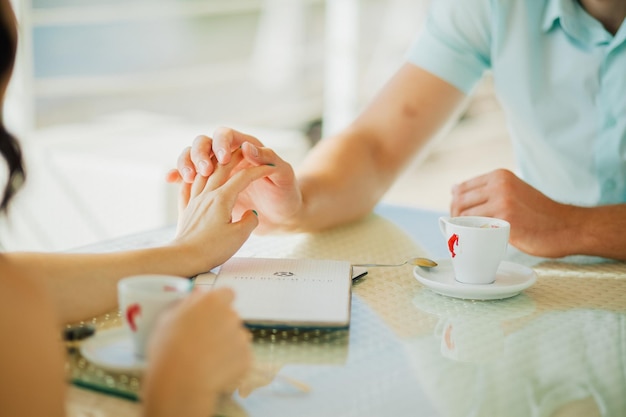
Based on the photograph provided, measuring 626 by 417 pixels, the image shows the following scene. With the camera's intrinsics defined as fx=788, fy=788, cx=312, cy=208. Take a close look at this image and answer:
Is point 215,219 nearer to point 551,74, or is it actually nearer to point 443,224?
point 443,224

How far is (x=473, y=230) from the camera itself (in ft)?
3.04

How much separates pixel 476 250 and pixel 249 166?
37 cm

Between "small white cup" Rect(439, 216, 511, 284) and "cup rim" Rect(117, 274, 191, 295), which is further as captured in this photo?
"small white cup" Rect(439, 216, 511, 284)

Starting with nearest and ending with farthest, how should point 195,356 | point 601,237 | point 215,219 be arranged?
1. point 195,356
2. point 215,219
3. point 601,237

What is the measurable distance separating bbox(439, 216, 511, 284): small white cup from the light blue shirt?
50 centimetres

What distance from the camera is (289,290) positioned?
33.9 inches

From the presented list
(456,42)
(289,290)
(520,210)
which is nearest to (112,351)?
(289,290)

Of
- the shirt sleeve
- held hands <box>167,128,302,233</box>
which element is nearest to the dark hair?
held hands <box>167,128,302,233</box>

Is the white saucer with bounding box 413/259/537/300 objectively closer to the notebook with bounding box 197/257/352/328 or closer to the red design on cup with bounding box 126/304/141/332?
the notebook with bounding box 197/257/352/328

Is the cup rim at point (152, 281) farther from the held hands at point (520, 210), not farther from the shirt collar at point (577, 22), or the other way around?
the shirt collar at point (577, 22)

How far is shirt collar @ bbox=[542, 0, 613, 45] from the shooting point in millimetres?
1304

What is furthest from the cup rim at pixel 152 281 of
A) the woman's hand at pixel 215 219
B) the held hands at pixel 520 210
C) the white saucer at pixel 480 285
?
the held hands at pixel 520 210

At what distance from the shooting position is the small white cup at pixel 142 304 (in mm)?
651

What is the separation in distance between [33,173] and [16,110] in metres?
0.40
